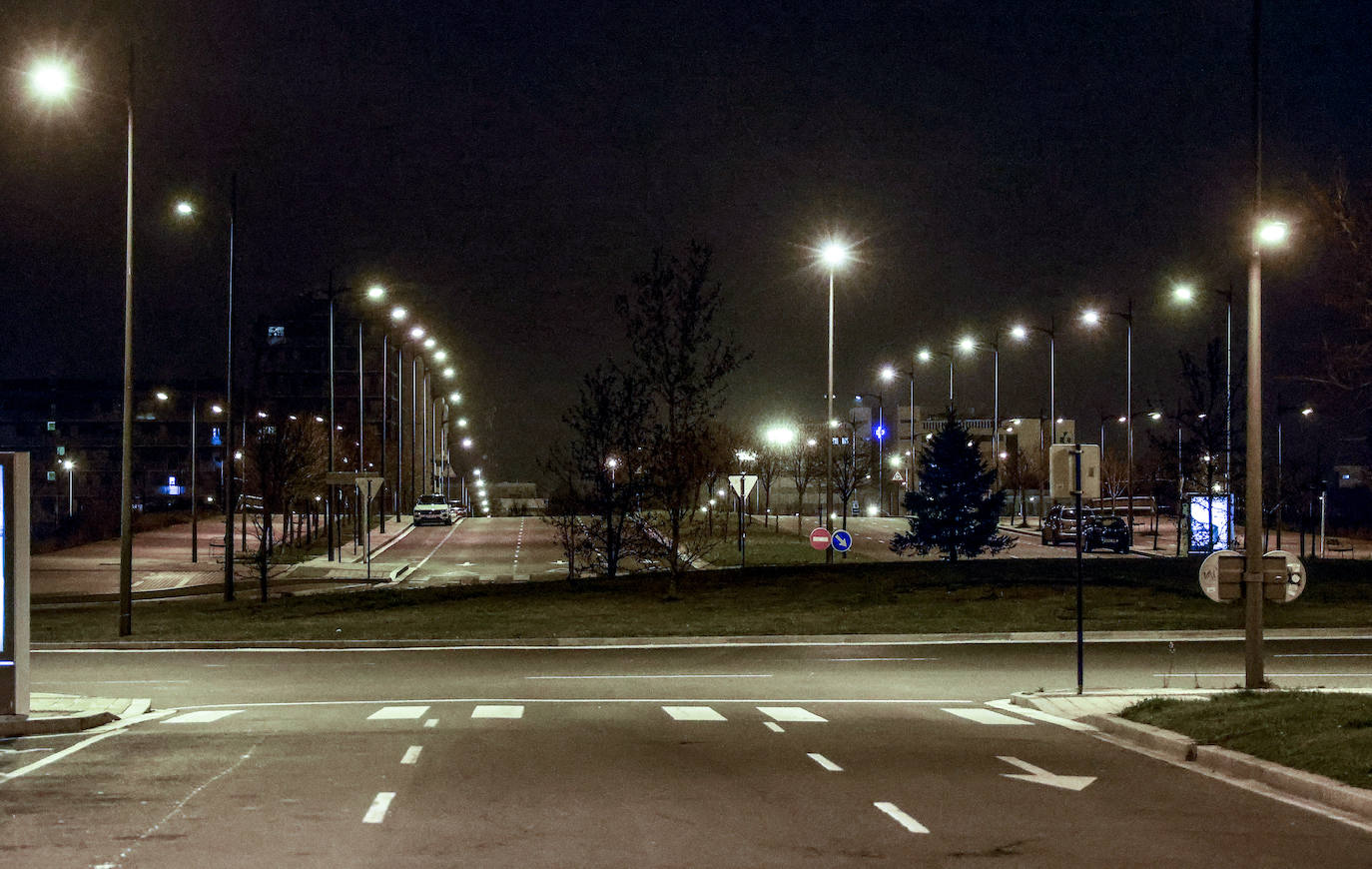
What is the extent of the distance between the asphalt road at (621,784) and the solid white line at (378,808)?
0.06 metres

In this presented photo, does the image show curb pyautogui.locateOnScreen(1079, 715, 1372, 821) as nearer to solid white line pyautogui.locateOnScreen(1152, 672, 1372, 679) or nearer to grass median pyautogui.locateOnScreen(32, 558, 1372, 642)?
solid white line pyautogui.locateOnScreen(1152, 672, 1372, 679)

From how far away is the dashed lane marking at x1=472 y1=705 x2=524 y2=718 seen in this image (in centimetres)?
1752

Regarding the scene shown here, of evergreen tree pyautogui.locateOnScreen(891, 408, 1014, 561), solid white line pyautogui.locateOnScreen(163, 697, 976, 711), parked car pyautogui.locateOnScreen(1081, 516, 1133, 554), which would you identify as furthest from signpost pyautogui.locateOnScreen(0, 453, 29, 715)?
parked car pyautogui.locateOnScreen(1081, 516, 1133, 554)

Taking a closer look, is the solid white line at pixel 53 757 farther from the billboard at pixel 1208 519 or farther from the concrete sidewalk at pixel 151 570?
the billboard at pixel 1208 519

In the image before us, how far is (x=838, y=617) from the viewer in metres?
34.5

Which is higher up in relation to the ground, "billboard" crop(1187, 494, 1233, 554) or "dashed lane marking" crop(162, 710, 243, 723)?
"billboard" crop(1187, 494, 1233, 554)

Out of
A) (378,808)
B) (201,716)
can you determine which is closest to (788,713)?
(201,716)

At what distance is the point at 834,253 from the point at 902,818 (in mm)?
32958

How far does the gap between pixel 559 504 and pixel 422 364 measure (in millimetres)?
55657

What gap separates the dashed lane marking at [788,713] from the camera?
17.3 meters

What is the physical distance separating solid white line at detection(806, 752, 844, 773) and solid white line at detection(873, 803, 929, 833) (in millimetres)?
1934

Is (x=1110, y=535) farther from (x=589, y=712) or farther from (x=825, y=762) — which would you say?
(x=825, y=762)

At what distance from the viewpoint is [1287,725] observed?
14.1 metres

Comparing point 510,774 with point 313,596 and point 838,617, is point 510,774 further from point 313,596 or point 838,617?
point 313,596
